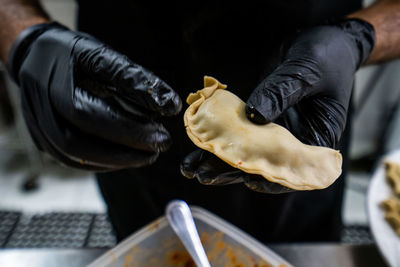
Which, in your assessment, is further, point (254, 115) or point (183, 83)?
point (183, 83)

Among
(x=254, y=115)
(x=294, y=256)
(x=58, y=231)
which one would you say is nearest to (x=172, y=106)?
(x=254, y=115)

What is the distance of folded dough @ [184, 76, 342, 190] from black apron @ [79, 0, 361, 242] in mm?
228

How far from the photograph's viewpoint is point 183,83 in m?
0.88

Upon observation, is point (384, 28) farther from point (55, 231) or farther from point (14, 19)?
point (55, 231)

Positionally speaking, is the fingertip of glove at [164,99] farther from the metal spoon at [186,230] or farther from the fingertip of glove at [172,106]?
the metal spoon at [186,230]

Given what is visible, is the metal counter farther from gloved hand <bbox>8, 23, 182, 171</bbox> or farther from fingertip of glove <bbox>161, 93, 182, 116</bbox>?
fingertip of glove <bbox>161, 93, 182, 116</bbox>

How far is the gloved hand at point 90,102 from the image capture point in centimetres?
61

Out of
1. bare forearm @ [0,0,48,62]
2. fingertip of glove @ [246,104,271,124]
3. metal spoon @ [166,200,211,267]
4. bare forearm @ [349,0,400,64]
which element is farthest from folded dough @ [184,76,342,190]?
bare forearm @ [0,0,48,62]

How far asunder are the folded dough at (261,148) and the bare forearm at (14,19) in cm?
56

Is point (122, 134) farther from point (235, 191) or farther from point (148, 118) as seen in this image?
→ point (235, 191)

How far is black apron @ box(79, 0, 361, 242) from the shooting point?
2.67ft

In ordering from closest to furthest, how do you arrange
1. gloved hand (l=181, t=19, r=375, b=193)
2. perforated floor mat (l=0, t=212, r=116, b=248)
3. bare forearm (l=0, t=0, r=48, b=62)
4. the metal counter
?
gloved hand (l=181, t=19, r=375, b=193) → the metal counter → bare forearm (l=0, t=0, r=48, b=62) → perforated floor mat (l=0, t=212, r=116, b=248)

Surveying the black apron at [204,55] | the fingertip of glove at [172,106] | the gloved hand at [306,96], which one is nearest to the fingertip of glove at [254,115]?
the gloved hand at [306,96]

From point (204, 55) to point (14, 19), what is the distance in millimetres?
528
